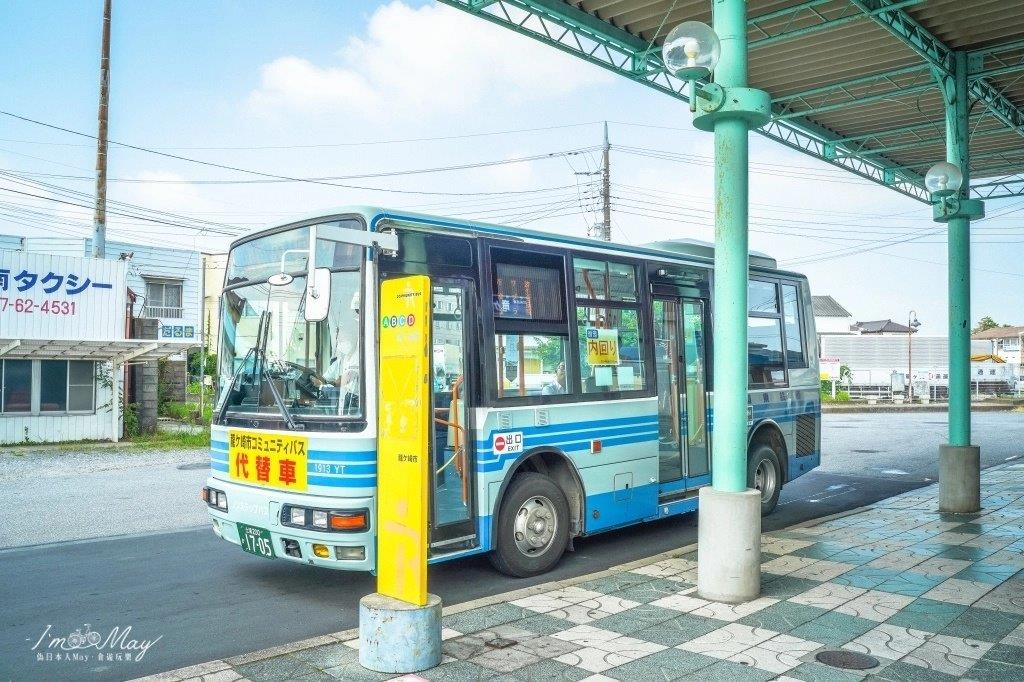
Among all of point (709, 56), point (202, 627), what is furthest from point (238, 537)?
point (709, 56)

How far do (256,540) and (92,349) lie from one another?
15.5 metres

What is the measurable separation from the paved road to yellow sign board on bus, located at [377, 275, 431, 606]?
4.56 feet

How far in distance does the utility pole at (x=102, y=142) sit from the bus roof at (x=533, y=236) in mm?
15200

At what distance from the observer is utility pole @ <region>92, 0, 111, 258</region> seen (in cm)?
2048

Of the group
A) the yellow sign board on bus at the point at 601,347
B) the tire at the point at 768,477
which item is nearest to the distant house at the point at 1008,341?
the tire at the point at 768,477

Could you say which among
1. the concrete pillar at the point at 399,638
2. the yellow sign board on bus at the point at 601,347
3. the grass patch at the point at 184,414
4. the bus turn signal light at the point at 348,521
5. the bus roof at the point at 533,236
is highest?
the bus roof at the point at 533,236

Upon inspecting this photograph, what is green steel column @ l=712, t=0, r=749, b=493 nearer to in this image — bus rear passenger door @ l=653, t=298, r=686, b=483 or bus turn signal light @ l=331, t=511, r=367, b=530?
bus rear passenger door @ l=653, t=298, r=686, b=483

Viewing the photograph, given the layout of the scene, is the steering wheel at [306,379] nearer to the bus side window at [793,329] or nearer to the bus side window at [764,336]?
the bus side window at [764,336]

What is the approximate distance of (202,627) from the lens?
618 cm

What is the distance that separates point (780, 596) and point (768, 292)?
5517 millimetres

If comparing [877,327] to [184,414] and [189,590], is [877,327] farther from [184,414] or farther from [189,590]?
[189,590]

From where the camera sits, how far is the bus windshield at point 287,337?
641cm

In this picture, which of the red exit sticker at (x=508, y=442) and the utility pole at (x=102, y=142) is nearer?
the red exit sticker at (x=508, y=442)

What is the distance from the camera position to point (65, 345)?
63.7 feet
